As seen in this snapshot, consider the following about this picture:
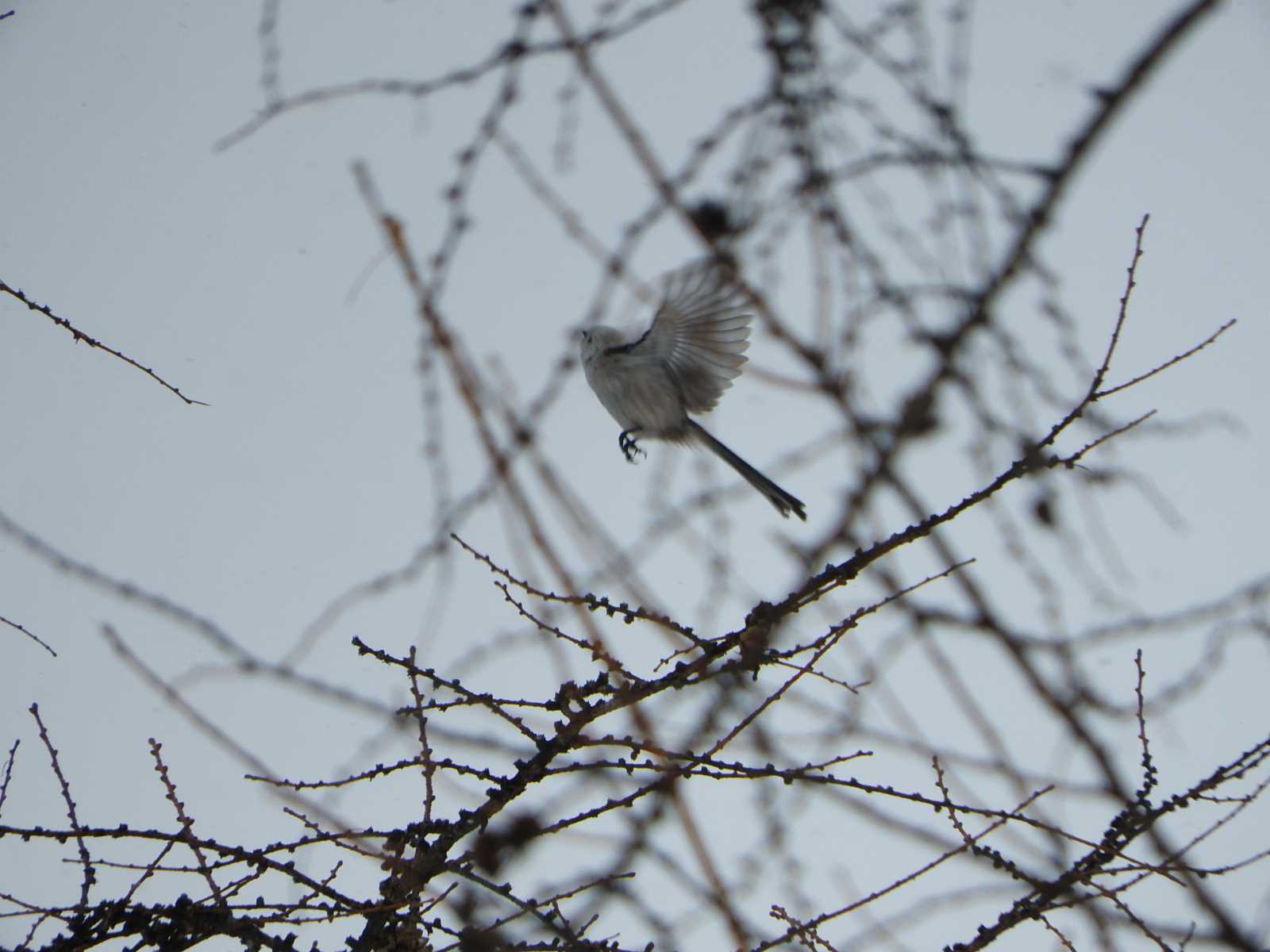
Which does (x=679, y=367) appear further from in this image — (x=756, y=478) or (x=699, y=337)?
(x=756, y=478)

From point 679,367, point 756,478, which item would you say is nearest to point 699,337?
point 679,367

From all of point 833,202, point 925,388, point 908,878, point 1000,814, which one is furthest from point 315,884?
point 833,202

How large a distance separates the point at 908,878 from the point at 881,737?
2.19ft

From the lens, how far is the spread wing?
289 centimetres

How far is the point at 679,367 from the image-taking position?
10.4 ft

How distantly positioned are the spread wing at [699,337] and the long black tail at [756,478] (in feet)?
0.28

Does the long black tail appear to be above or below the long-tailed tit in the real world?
below

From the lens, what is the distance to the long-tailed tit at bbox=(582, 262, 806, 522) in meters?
2.93

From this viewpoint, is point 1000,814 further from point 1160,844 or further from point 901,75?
point 901,75

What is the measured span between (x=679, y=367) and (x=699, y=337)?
0.53 ft

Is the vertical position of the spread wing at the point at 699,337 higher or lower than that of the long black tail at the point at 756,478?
higher

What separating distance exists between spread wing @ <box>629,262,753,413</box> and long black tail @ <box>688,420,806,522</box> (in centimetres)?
9

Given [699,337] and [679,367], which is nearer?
[699,337]

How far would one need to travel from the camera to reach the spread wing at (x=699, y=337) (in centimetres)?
289
